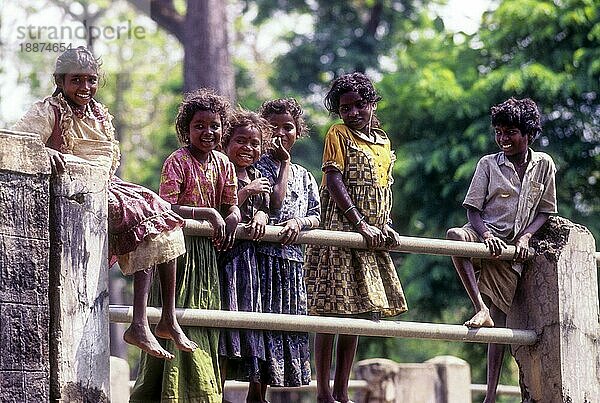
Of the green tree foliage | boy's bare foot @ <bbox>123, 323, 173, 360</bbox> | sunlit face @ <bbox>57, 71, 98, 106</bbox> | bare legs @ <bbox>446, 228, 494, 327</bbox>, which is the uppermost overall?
the green tree foliage

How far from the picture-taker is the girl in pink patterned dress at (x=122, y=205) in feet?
15.7

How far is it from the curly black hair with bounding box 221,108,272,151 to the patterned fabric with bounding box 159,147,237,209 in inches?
10.7

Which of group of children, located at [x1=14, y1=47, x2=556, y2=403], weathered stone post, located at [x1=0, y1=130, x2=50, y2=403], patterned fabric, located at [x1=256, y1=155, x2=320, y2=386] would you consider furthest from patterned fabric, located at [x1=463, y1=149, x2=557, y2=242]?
weathered stone post, located at [x1=0, y1=130, x2=50, y2=403]

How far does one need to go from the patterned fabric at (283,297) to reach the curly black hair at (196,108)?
410mm

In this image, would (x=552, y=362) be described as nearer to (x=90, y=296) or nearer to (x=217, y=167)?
(x=217, y=167)

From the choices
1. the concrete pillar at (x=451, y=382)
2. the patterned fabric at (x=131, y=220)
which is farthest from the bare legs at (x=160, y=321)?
the concrete pillar at (x=451, y=382)

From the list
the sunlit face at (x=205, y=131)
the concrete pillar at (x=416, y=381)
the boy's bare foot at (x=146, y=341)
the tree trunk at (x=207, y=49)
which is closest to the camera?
the boy's bare foot at (x=146, y=341)

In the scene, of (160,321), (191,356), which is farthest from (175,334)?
(191,356)

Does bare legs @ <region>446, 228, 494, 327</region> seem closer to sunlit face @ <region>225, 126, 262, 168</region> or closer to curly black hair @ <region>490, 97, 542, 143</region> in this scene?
curly black hair @ <region>490, 97, 542, 143</region>

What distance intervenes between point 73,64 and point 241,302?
126 centimetres

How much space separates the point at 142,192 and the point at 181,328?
624 mm

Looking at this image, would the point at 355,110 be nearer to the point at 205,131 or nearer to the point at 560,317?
the point at 205,131

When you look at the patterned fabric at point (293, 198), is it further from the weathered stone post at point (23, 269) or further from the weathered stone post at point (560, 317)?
the weathered stone post at point (23, 269)

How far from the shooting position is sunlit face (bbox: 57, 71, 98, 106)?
5145mm
